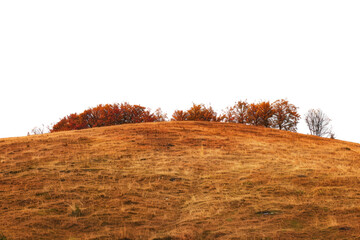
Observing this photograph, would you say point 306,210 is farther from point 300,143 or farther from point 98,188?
point 300,143

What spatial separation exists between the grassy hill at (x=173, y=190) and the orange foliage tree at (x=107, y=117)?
25.0 metres

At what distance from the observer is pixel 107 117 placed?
3972 cm

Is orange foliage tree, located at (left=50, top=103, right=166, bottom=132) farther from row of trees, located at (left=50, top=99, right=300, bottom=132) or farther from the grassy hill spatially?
the grassy hill

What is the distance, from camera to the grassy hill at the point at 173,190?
5977mm

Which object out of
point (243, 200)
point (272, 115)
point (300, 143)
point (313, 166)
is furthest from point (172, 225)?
point (272, 115)

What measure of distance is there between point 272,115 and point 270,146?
2152 centimetres

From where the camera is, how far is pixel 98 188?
8398 mm

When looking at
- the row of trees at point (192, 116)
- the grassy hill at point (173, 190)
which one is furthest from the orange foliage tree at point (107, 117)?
the grassy hill at point (173, 190)

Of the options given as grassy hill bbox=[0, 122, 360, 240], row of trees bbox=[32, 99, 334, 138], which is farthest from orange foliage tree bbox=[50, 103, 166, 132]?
grassy hill bbox=[0, 122, 360, 240]

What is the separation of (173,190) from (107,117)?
3256 cm

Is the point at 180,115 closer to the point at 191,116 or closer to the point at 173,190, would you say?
the point at 191,116

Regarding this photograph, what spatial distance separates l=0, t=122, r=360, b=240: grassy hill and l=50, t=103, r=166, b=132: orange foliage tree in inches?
983

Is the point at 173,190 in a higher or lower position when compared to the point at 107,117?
lower

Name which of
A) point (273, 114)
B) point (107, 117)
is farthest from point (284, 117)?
point (107, 117)
